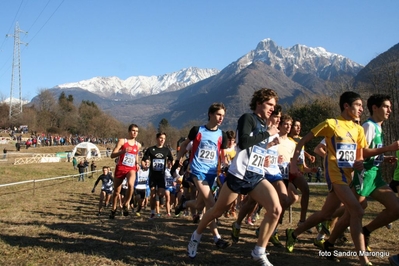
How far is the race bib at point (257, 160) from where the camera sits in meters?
4.93

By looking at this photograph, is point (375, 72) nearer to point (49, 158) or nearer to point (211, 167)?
point (211, 167)

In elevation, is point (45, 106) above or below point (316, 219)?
above

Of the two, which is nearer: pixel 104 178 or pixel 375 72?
pixel 104 178

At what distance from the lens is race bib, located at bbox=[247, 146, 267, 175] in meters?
4.93

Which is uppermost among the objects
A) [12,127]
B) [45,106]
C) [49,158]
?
[45,106]

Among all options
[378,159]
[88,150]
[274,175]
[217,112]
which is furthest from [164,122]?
[378,159]

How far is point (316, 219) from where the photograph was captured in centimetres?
567

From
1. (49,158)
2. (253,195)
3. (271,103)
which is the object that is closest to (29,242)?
(253,195)

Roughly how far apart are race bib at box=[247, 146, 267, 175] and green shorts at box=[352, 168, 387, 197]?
54.9 inches

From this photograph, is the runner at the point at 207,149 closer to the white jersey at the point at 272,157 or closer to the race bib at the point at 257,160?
the white jersey at the point at 272,157

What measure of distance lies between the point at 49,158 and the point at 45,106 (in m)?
63.4

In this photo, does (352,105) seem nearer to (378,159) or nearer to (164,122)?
(378,159)

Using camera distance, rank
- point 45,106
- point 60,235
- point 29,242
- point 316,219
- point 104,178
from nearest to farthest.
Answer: point 316,219
point 29,242
point 60,235
point 104,178
point 45,106

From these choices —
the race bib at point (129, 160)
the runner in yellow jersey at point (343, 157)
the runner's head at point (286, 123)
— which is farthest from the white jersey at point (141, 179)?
the runner in yellow jersey at point (343, 157)
